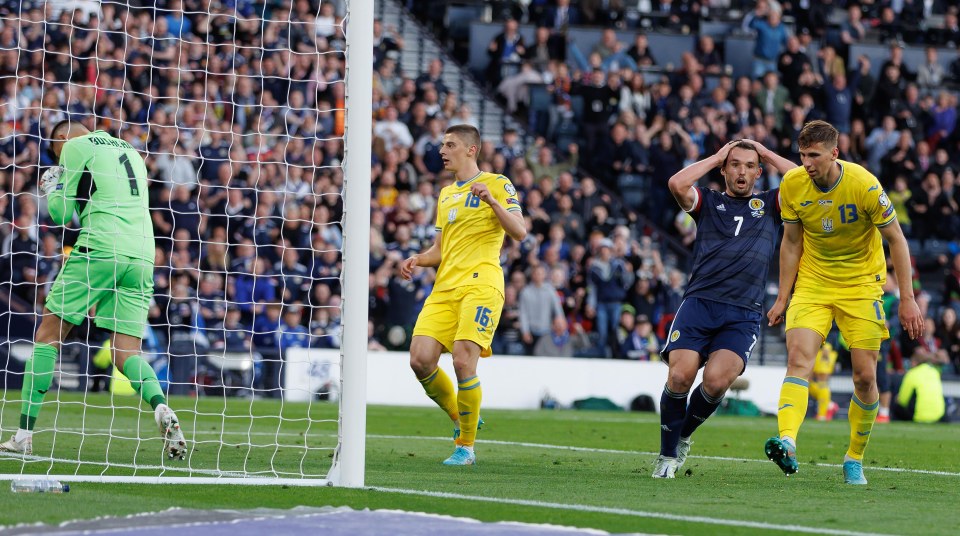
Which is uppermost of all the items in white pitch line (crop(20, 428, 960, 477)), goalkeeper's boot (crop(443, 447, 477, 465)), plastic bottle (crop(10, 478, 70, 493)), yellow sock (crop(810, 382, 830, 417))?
plastic bottle (crop(10, 478, 70, 493))

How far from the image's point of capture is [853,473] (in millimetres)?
9000

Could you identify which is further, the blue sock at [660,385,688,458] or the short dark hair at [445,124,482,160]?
the short dark hair at [445,124,482,160]

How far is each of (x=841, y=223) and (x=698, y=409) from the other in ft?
5.17

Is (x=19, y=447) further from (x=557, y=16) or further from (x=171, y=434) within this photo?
(x=557, y=16)

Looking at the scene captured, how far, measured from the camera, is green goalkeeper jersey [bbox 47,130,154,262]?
9.59 metres

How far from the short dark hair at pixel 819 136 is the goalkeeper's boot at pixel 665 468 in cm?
219

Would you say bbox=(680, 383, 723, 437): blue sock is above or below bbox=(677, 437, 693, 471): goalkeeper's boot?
above

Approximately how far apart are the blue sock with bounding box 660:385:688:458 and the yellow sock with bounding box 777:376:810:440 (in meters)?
0.69

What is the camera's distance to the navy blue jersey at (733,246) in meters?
9.28

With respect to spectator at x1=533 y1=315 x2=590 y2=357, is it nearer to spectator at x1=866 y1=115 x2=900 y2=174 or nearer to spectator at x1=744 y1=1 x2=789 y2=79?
spectator at x1=866 y1=115 x2=900 y2=174

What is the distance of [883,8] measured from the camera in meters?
30.8

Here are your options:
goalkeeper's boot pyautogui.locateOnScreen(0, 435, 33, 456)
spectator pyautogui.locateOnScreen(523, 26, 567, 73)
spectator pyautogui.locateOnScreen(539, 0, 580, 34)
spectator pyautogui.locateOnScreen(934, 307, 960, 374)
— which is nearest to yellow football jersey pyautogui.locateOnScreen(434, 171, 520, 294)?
goalkeeper's boot pyautogui.locateOnScreen(0, 435, 33, 456)

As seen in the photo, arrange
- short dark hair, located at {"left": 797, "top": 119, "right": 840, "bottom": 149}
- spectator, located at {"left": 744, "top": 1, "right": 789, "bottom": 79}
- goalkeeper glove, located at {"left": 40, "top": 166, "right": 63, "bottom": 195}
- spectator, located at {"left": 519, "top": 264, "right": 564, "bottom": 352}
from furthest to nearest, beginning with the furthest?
spectator, located at {"left": 744, "top": 1, "right": 789, "bottom": 79}, spectator, located at {"left": 519, "top": 264, "right": 564, "bottom": 352}, goalkeeper glove, located at {"left": 40, "top": 166, "right": 63, "bottom": 195}, short dark hair, located at {"left": 797, "top": 119, "right": 840, "bottom": 149}

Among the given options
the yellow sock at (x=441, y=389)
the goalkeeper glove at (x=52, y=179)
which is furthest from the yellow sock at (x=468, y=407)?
the goalkeeper glove at (x=52, y=179)
